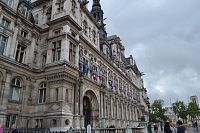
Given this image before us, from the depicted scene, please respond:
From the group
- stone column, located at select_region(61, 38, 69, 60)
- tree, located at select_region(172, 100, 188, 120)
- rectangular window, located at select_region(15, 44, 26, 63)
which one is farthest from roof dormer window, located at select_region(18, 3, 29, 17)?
tree, located at select_region(172, 100, 188, 120)

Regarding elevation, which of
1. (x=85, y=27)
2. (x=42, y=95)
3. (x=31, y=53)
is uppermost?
(x=85, y=27)

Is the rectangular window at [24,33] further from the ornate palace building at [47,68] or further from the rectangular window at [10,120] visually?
the rectangular window at [10,120]

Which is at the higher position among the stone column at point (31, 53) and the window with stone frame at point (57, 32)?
the window with stone frame at point (57, 32)

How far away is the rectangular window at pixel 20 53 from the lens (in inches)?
883

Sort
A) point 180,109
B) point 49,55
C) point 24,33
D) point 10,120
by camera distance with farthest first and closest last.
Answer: point 180,109 → point 49,55 → point 24,33 → point 10,120

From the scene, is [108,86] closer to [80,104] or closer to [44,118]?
[80,104]

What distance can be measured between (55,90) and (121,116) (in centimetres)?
2360

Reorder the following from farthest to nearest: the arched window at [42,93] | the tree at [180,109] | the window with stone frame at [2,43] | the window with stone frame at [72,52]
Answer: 1. the tree at [180,109]
2. the window with stone frame at [72,52]
3. the arched window at [42,93]
4. the window with stone frame at [2,43]

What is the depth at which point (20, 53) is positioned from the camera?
75.2ft

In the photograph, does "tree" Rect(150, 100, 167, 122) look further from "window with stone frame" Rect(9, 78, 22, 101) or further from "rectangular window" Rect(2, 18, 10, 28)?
"rectangular window" Rect(2, 18, 10, 28)

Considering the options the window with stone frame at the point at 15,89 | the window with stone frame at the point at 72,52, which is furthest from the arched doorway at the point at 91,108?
the window with stone frame at the point at 15,89

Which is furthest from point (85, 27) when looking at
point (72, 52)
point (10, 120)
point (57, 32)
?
point (10, 120)

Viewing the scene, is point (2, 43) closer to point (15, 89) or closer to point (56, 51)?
point (15, 89)

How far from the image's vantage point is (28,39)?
24094 mm
